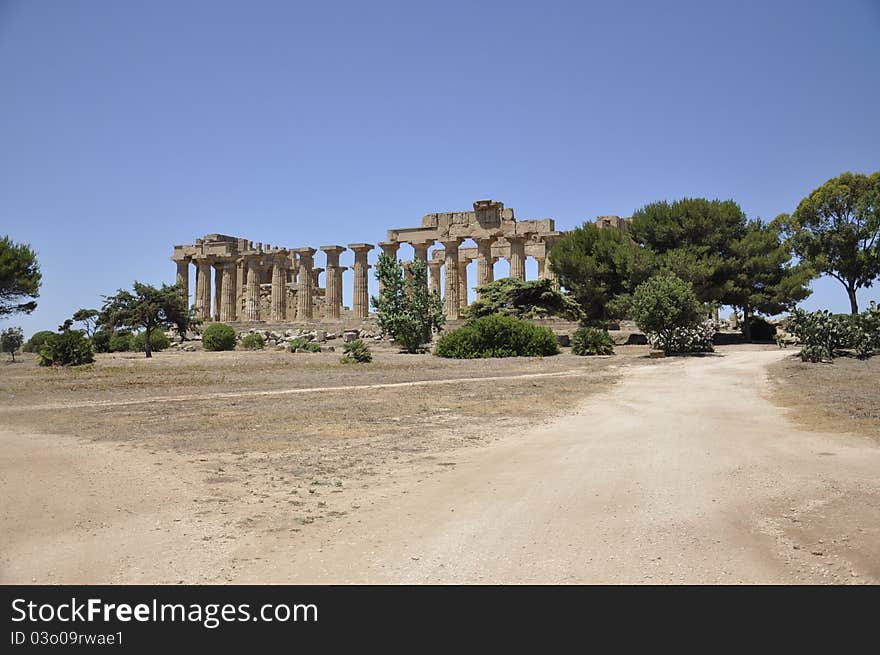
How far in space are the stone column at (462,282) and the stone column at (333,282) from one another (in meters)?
9.78

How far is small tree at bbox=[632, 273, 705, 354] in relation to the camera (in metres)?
26.1

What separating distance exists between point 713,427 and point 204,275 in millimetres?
57631

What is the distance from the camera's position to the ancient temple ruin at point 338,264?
1953 inches

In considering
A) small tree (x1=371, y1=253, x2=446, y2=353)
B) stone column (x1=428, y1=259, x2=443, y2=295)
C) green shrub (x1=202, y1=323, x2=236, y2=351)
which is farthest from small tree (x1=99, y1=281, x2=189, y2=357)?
stone column (x1=428, y1=259, x2=443, y2=295)

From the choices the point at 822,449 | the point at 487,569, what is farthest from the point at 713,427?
the point at 487,569

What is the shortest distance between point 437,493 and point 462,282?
50.7 meters

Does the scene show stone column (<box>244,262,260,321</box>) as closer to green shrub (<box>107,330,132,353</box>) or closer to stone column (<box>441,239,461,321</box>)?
green shrub (<box>107,330,132,353</box>)

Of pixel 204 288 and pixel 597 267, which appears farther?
pixel 204 288

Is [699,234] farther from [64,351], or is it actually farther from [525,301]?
[64,351]

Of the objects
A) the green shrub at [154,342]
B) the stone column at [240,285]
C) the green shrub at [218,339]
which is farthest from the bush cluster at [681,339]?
the stone column at [240,285]

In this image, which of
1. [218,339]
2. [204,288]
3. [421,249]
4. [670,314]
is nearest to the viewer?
[670,314]

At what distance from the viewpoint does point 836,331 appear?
23.5 metres

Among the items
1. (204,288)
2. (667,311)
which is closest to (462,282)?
(204,288)

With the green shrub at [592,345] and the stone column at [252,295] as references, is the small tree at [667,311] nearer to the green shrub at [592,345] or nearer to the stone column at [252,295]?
the green shrub at [592,345]
